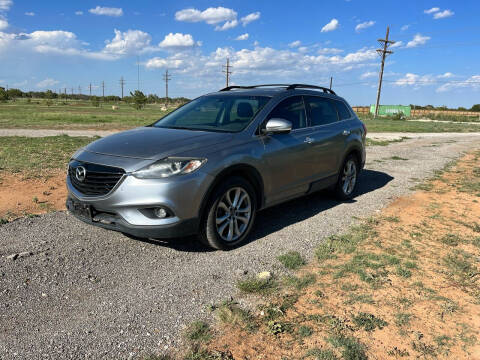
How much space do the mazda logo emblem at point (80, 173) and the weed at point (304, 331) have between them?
2.54m

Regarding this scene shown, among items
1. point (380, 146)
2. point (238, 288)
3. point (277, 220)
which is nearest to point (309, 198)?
point (277, 220)

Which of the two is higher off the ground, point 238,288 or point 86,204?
point 86,204

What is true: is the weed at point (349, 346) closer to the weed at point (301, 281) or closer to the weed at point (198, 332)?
the weed at point (301, 281)

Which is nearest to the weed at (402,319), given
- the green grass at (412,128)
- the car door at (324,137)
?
the car door at (324,137)

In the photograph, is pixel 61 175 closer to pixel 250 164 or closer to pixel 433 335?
pixel 250 164

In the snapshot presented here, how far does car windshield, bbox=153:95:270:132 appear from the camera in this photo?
457 centimetres

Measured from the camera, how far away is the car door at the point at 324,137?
5359 mm

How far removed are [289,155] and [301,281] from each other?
179cm

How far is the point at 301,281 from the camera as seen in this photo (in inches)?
137

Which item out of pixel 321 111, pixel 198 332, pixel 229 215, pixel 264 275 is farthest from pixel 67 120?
pixel 198 332

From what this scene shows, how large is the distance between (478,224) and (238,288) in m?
3.92

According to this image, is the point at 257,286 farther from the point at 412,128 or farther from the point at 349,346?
the point at 412,128

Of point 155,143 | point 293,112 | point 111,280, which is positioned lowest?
point 111,280

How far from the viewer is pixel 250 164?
Answer: 4.20 metres
